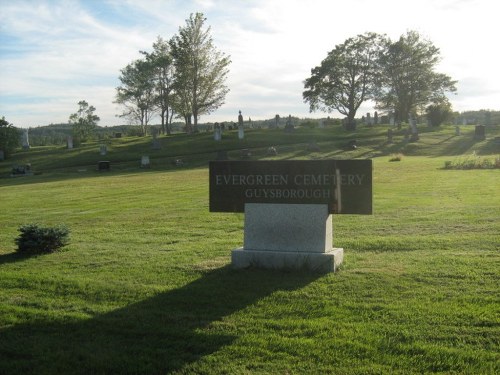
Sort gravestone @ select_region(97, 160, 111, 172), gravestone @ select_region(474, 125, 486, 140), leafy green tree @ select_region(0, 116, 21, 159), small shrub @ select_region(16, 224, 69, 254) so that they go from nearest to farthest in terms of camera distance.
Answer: small shrub @ select_region(16, 224, 69, 254) → gravestone @ select_region(97, 160, 111, 172) → leafy green tree @ select_region(0, 116, 21, 159) → gravestone @ select_region(474, 125, 486, 140)

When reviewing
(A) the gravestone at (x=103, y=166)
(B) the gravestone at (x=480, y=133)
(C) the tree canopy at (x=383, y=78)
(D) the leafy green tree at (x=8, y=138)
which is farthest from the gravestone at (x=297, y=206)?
(C) the tree canopy at (x=383, y=78)

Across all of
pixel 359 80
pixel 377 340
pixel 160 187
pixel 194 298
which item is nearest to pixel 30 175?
pixel 160 187

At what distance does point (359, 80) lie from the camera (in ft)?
220

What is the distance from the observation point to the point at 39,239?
9.69m

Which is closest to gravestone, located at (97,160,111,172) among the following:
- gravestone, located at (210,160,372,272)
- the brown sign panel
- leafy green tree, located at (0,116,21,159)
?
leafy green tree, located at (0,116,21,159)

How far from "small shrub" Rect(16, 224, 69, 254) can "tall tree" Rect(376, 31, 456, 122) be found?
187 feet

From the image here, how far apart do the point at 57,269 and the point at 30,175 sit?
92.4 feet

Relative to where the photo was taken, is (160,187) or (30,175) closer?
(160,187)

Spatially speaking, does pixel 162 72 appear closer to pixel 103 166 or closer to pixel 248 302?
pixel 103 166

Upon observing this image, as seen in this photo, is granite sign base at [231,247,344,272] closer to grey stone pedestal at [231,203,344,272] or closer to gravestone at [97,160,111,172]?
grey stone pedestal at [231,203,344,272]

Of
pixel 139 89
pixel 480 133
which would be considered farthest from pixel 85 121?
pixel 480 133

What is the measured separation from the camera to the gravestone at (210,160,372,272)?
780 centimetres

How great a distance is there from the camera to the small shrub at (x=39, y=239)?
31.7 feet

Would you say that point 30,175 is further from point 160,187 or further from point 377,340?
point 377,340
